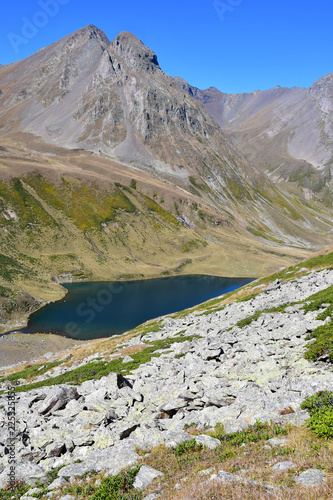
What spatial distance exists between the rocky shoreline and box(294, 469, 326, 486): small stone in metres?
3.74

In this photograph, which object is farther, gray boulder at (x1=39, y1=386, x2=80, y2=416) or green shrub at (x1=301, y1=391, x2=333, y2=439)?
gray boulder at (x1=39, y1=386, x2=80, y2=416)

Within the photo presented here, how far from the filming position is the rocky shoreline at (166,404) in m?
13.8

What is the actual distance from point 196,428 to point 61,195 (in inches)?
7256

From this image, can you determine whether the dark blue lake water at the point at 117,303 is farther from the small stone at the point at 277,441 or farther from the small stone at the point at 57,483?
the small stone at the point at 277,441

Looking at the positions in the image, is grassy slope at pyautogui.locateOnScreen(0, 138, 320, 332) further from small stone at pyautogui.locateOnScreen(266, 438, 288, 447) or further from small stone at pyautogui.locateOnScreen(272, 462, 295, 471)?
small stone at pyautogui.locateOnScreen(272, 462, 295, 471)

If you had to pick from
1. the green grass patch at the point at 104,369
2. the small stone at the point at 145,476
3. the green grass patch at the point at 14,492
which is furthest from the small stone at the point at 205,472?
the green grass patch at the point at 104,369

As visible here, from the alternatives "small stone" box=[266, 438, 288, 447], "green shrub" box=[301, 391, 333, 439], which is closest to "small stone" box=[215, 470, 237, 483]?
"small stone" box=[266, 438, 288, 447]

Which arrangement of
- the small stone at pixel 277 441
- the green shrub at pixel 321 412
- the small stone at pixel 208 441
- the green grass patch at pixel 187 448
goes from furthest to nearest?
the green grass patch at pixel 187 448
the small stone at pixel 208 441
the small stone at pixel 277 441
the green shrub at pixel 321 412

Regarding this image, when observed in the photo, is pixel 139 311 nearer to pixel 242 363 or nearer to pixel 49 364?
pixel 49 364

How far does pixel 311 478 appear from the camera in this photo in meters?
8.58

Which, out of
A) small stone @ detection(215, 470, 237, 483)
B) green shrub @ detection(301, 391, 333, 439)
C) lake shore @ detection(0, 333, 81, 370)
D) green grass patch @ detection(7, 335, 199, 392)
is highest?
small stone @ detection(215, 470, 237, 483)

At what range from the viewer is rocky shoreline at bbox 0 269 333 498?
13.8 m

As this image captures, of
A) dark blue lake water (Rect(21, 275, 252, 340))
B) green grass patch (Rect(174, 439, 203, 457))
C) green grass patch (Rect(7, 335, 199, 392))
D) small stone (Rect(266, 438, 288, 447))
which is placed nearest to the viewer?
small stone (Rect(266, 438, 288, 447))

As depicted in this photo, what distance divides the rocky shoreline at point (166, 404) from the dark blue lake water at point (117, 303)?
61235mm
